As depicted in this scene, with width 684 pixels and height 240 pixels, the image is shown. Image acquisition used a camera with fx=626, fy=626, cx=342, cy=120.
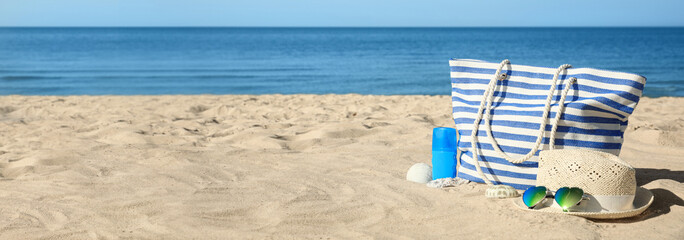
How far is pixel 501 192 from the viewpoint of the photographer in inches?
142

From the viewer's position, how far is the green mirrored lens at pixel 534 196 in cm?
324

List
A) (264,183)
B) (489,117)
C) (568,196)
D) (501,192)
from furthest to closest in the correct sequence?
(264,183), (489,117), (501,192), (568,196)

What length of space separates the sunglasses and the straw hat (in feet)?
0.19

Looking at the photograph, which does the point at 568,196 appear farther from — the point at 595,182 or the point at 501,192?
the point at 501,192

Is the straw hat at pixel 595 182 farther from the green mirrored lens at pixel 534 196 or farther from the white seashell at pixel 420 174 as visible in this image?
the white seashell at pixel 420 174

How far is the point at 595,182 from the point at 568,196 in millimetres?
155

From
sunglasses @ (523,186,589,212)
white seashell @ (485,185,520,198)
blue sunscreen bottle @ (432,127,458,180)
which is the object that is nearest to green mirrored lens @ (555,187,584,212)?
sunglasses @ (523,186,589,212)

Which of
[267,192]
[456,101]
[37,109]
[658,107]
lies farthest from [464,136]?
[37,109]

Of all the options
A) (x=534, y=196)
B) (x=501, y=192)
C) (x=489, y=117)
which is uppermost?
(x=489, y=117)

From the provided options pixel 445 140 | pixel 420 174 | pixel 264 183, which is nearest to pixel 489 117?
pixel 445 140

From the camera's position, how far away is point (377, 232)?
3.14 metres

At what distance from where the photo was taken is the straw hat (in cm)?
315

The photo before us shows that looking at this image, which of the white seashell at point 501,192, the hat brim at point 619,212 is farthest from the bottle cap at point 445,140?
the hat brim at point 619,212

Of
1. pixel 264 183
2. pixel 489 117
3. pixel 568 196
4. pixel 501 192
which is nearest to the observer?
pixel 568 196
